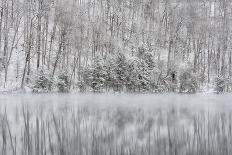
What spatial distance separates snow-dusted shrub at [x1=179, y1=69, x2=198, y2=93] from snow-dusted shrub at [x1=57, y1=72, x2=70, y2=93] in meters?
18.3

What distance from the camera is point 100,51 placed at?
252ft

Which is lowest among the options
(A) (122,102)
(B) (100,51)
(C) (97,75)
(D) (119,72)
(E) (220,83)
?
(A) (122,102)

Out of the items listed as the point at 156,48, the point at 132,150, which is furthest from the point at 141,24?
the point at 132,150

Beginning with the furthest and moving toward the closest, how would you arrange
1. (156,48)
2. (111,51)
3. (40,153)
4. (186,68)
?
1. (156,48)
2. (111,51)
3. (186,68)
4. (40,153)

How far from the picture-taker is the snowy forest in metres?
56.3

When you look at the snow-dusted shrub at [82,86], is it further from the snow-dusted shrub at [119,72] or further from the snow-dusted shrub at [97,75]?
the snow-dusted shrub at [119,72]

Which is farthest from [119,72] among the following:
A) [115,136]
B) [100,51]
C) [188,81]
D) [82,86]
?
[115,136]

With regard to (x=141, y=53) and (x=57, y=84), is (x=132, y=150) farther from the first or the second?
(x=141, y=53)

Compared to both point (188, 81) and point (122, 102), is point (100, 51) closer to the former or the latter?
point (188, 81)

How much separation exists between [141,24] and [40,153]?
7590 cm

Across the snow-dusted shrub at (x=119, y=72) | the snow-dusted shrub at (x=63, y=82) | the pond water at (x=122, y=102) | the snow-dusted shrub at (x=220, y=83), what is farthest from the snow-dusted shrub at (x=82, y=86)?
the snow-dusted shrub at (x=220, y=83)

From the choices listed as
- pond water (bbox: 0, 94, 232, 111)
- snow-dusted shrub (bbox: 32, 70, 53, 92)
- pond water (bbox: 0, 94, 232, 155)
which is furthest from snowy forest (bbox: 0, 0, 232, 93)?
pond water (bbox: 0, 94, 232, 155)

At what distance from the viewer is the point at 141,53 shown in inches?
2420

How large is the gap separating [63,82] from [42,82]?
2.88m
